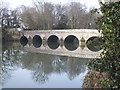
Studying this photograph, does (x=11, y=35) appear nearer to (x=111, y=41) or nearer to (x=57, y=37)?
(x=57, y=37)

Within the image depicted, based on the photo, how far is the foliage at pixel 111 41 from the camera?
9.05 ft

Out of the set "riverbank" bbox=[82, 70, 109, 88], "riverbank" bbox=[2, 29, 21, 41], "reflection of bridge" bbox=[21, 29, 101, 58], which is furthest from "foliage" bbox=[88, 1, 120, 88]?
"riverbank" bbox=[2, 29, 21, 41]

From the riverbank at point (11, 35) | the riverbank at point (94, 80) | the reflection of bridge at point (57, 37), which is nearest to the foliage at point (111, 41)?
the riverbank at point (94, 80)

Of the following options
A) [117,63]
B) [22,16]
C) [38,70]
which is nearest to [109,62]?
[117,63]

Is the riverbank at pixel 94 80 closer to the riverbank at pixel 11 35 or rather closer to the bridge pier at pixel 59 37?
the bridge pier at pixel 59 37

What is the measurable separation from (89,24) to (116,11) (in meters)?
26.2

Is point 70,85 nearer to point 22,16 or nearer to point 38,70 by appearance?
point 38,70

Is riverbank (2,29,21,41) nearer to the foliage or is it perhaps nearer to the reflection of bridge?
the reflection of bridge

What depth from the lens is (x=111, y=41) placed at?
280cm

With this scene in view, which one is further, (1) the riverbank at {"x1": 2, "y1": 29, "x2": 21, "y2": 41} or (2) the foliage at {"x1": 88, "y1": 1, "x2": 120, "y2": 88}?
(1) the riverbank at {"x1": 2, "y1": 29, "x2": 21, "y2": 41}

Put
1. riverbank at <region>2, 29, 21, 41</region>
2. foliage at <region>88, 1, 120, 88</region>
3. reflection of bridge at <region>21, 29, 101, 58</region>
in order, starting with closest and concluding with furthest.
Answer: foliage at <region>88, 1, 120, 88</region>
reflection of bridge at <region>21, 29, 101, 58</region>
riverbank at <region>2, 29, 21, 41</region>

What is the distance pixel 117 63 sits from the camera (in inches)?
111

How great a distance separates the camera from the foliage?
2760 millimetres

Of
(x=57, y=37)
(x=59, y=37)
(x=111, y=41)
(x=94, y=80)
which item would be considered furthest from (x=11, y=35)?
(x=111, y=41)
